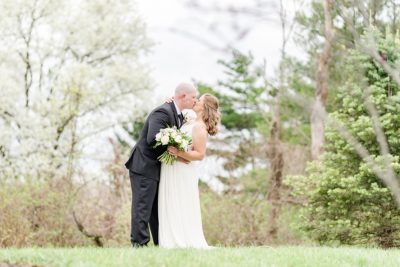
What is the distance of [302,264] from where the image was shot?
717 centimetres

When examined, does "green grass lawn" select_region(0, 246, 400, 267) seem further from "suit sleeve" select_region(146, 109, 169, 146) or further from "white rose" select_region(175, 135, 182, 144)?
"suit sleeve" select_region(146, 109, 169, 146)

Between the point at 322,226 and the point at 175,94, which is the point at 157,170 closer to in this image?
the point at 175,94

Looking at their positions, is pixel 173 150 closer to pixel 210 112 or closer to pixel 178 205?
pixel 210 112

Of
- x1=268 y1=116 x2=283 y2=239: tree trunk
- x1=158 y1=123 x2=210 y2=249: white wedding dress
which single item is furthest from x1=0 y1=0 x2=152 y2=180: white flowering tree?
x1=158 y1=123 x2=210 y2=249: white wedding dress

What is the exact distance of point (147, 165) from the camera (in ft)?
26.4

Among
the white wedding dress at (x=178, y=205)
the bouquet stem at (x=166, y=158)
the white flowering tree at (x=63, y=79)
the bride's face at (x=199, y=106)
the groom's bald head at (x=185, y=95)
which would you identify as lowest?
the white wedding dress at (x=178, y=205)

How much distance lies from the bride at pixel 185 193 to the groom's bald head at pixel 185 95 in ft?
0.32

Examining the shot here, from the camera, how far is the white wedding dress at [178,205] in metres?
8.23

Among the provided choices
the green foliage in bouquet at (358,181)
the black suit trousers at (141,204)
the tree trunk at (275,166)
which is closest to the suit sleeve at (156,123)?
the black suit trousers at (141,204)

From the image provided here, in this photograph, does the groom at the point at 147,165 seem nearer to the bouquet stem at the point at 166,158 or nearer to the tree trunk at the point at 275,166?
the bouquet stem at the point at 166,158

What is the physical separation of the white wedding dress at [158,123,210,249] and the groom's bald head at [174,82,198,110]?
31cm

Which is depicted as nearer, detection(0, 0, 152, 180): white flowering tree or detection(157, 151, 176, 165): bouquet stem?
detection(157, 151, 176, 165): bouquet stem

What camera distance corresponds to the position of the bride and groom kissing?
8.02 m

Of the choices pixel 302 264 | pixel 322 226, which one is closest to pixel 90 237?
pixel 322 226
